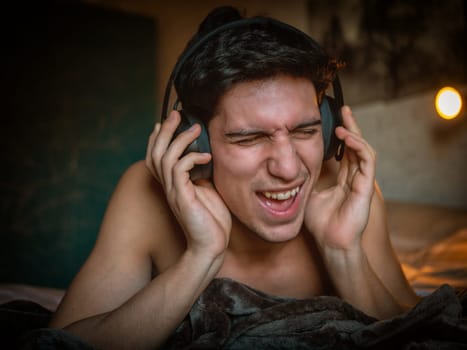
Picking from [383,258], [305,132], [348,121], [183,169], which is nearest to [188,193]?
[183,169]

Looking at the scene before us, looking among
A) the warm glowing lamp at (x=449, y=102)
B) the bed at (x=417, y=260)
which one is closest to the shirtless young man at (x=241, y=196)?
the bed at (x=417, y=260)

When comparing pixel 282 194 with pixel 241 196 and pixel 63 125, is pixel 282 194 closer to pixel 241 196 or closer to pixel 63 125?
pixel 241 196

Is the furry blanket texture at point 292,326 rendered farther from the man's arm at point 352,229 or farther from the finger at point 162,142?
the finger at point 162,142

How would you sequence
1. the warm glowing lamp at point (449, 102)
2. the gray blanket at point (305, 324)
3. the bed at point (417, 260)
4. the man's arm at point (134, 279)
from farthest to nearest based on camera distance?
the warm glowing lamp at point (449, 102)
the bed at point (417, 260)
the man's arm at point (134, 279)
the gray blanket at point (305, 324)

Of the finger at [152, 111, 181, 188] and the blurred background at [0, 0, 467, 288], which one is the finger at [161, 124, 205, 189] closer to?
the finger at [152, 111, 181, 188]

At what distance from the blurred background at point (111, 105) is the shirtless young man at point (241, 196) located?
156cm

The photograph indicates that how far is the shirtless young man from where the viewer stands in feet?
3.58

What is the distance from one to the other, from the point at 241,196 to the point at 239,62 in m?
0.37

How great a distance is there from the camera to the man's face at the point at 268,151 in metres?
1.16

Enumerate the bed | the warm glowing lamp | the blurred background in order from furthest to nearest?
the blurred background
the warm glowing lamp
the bed

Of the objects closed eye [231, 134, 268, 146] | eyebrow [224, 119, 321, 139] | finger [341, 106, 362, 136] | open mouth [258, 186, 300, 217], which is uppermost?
finger [341, 106, 362, 136]

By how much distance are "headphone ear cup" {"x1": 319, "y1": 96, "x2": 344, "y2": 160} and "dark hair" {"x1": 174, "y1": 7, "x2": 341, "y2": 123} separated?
8cm

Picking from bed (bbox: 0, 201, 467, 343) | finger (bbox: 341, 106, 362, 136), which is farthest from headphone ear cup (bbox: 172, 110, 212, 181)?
bed (bbox: 0, 201, 467, 343)

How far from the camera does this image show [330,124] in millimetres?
1271
